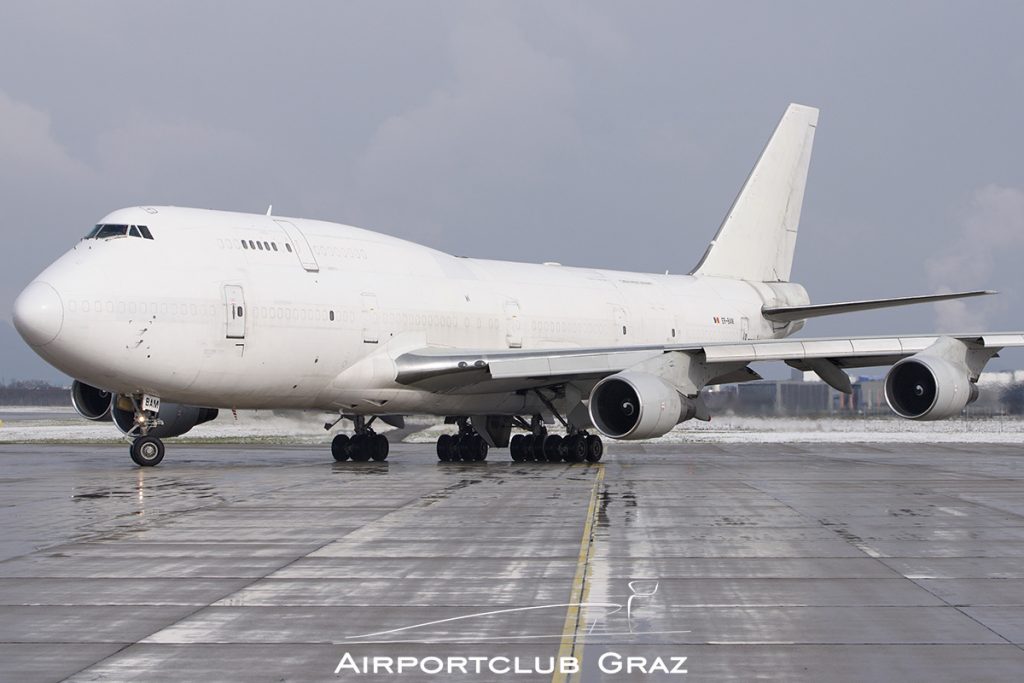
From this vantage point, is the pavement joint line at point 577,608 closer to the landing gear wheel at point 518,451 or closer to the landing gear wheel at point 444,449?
the landing gear wheel at point 518,451

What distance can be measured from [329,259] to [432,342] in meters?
2.69

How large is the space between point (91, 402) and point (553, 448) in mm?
9007

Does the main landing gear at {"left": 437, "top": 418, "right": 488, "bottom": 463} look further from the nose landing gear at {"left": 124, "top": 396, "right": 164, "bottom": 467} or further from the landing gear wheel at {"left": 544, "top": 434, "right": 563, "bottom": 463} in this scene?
the nose landing gear at {"left": 124, "top": 396, "right": 164, "bottom": 467}

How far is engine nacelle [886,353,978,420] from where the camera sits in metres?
21.9

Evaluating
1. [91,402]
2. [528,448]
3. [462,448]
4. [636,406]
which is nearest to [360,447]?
[462,448]

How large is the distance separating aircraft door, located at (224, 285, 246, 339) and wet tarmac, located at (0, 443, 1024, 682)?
3.59 metres

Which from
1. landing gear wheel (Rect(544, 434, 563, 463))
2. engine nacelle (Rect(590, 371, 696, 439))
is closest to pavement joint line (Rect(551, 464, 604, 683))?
engine nacelle (Rect(590, 371, 696, 439))

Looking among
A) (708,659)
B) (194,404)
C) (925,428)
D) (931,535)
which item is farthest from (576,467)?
(925,428)

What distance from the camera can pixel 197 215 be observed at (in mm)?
20984

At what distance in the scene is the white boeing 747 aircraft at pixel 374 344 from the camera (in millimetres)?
19406

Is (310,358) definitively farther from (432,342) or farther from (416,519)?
(416,519)

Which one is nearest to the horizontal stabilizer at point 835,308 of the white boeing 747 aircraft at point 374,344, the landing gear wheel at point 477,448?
the white boeing 747 aircraft at point 374,344

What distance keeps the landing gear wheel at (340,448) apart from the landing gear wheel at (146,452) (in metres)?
4.38

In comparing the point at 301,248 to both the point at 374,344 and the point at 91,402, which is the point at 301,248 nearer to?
the point at 374,344
